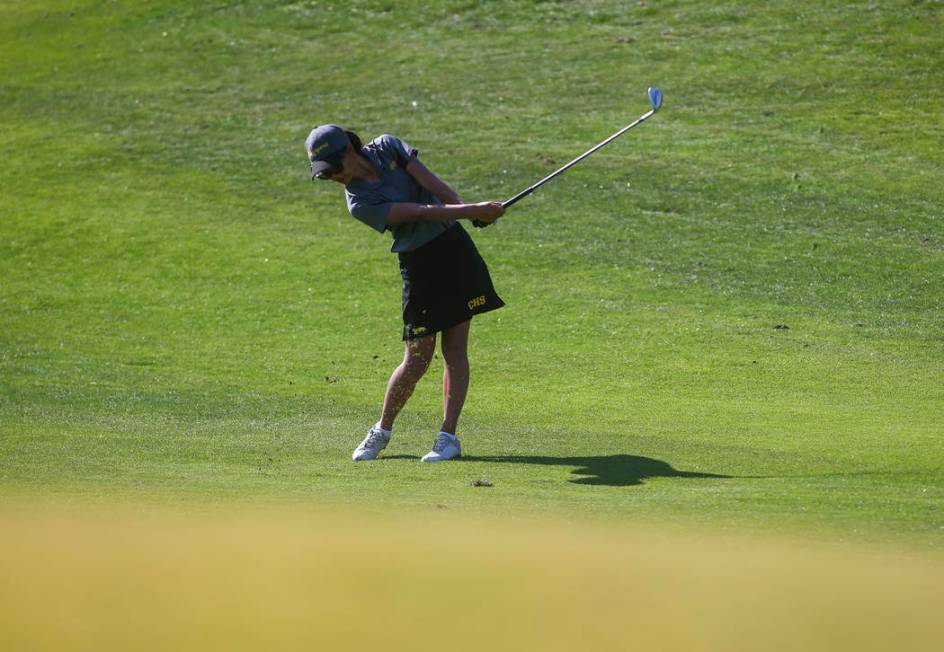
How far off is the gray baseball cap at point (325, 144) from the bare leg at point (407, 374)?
1480 mm

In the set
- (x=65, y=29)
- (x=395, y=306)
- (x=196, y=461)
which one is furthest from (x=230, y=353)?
(x=65, y=29)

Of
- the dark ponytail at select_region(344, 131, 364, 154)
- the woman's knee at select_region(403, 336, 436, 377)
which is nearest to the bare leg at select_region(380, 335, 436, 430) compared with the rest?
the woman's knee at select_region(403, 336, 436, 377)

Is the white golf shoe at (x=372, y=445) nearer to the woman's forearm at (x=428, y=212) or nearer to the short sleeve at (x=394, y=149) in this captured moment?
the woman's forearm at (x=428, y=212)

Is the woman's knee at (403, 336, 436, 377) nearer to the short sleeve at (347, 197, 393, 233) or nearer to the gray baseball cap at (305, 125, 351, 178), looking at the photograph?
the short sleeve at (347, 197, 393, 233)

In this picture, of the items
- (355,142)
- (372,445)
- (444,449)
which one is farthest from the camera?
(372,445)

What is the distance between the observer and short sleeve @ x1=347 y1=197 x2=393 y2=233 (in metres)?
8.95

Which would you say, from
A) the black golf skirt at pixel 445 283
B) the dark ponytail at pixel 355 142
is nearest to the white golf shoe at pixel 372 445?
the black golf skirt at pixel 445 283

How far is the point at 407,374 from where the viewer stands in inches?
375

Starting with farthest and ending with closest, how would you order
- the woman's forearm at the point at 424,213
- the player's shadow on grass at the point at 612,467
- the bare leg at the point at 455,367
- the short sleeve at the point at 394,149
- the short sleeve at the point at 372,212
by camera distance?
the bare leg at the point at 455,367, the short sleeve at the point at 394,149, the short sleeve at the point at 372,212, the woman's forearm at the point at 424,213, the player's shadow on grass at the point at 612,467

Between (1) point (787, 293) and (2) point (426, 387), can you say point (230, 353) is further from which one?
(1) point (787, 293)

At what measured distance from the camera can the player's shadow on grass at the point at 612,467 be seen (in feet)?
26.8

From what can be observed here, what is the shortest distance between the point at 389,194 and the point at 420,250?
47 centimetres

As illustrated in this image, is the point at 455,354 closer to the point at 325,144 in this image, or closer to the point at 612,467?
the point at 612,467

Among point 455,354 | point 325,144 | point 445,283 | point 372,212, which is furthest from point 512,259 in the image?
point 325,144
